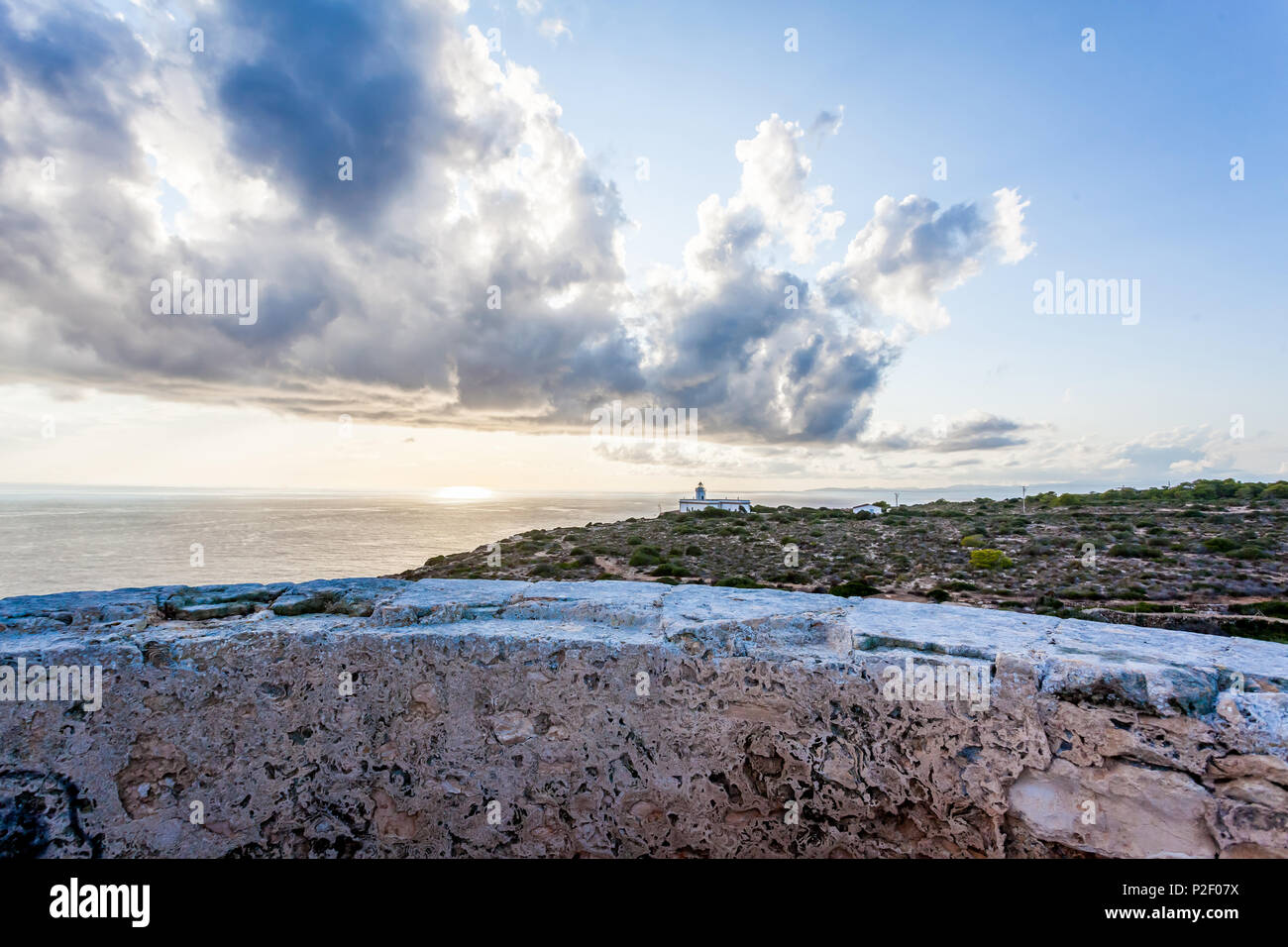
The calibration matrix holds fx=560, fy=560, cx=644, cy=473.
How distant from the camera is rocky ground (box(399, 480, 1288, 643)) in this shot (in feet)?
43.4

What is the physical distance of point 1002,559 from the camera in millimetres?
17484

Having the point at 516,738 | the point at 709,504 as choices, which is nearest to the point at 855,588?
the point at 516,738

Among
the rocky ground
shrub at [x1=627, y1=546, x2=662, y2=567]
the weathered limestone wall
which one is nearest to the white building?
the rocky ground

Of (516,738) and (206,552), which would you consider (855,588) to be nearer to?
(516,738)

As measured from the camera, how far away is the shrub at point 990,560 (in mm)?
17109

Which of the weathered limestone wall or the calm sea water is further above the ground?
the weathered limestone wall

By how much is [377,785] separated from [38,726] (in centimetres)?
120

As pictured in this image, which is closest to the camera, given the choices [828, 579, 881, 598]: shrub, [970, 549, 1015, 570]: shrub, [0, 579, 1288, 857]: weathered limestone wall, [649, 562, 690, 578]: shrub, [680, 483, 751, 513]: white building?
[0, 579, 1288, 857]: weathered limestone wall

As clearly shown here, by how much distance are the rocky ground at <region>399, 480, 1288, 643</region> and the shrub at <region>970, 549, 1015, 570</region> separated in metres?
0.05

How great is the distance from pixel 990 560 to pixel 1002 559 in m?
0.42

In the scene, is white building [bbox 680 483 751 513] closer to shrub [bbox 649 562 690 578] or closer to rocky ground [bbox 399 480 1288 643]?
rocky ground [bbox 399 480 1288 643]

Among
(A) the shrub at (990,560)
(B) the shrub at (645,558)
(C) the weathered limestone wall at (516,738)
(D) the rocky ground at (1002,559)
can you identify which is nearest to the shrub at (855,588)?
(D) the rocky ground at (1002,559)
